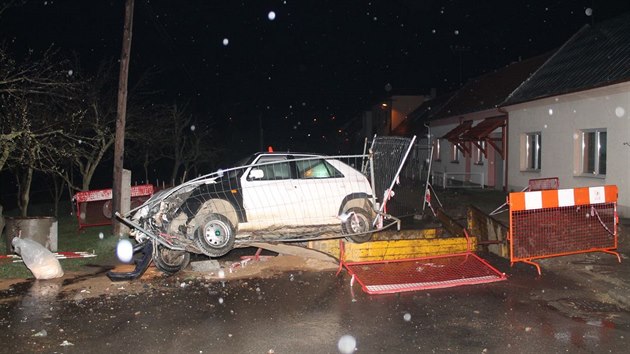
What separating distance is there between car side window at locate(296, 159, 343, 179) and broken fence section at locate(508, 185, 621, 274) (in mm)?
3134

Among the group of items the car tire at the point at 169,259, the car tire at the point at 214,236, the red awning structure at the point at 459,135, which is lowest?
the car tire at the point at 169,259

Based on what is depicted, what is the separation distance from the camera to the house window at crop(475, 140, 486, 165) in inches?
891

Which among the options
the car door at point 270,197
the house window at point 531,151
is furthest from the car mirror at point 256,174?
the house window at point 531,151

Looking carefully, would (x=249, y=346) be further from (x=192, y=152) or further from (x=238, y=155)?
(x=238, y=155)

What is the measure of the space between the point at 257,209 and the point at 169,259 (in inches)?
66.0

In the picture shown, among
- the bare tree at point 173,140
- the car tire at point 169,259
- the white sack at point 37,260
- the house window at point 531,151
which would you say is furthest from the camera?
the bare tree at point 173,140

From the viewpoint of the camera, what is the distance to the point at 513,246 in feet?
30.0

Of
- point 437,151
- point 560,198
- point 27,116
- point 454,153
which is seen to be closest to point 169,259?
point 27,116

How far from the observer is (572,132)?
15492 millimetres

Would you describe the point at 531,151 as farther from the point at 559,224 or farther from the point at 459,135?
the point at 559,224

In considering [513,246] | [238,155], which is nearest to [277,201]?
[513,246]

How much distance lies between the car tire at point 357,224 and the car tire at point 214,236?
6.75 feet

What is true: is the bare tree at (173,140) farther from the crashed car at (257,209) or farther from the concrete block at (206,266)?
the crashed car at (257,209)

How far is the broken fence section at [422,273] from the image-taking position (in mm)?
7773
